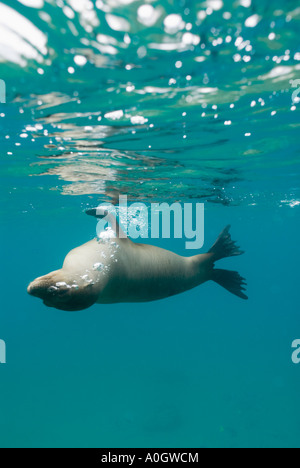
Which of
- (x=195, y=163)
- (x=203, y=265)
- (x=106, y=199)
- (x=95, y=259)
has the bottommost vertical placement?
(x=95, y=259)

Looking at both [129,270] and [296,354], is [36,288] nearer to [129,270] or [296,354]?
[129,270]

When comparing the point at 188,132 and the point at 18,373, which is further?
the point at 18,373

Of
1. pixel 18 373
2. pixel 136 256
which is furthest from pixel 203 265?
pixel 18 373

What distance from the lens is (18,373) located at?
119ft

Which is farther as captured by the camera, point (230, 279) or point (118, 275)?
point (230, 279)

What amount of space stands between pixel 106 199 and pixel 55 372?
24627 mm

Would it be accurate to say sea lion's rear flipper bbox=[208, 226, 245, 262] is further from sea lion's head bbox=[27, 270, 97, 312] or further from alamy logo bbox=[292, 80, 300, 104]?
sea lion's head bbox=[27, 270, 97, 312]

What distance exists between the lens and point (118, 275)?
4.37 meters

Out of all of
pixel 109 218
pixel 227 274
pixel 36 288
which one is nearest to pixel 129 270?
pixel 109 218

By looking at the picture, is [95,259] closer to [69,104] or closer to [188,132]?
→ [69,104]

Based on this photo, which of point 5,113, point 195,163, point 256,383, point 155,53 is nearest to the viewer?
point 155,53

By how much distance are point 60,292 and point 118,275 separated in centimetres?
124

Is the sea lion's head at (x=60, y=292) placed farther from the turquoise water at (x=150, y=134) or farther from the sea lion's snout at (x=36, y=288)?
the turquoise water at (x=150, y=134)

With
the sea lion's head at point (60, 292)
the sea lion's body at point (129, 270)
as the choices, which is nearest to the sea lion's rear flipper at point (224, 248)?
the sea lion's body at point (129, 270)
